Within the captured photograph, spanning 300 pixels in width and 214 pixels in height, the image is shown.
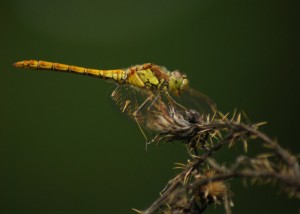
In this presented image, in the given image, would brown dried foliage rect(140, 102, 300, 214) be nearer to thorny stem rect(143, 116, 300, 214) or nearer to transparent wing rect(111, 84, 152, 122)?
thorny stem rect(143, 116, 300, 214)

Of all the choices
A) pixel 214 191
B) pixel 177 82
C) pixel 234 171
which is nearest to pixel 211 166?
pixel 214 191

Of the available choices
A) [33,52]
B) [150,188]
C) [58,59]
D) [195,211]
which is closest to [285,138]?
[150,188]

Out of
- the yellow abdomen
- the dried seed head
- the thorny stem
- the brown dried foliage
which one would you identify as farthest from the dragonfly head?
the dried seed head

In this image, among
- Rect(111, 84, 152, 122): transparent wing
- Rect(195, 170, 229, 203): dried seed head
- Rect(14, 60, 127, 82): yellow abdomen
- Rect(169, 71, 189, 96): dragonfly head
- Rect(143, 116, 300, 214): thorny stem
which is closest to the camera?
Rect(143, 116, 300, 214): thorny stem

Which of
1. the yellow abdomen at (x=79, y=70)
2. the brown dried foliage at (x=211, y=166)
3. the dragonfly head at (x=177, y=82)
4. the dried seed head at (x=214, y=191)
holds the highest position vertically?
the yellow abdomen at (x=79, y=70)

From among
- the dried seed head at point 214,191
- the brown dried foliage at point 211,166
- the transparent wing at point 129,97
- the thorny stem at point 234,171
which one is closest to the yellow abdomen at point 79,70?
the transparent wing at point 129,97

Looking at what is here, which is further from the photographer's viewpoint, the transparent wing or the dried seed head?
the transparent wing

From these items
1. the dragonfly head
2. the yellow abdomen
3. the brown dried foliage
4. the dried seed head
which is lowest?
the dried seed head

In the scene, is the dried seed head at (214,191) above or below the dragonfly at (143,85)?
below

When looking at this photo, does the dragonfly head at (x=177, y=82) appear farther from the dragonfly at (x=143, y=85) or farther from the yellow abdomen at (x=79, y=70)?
the yellow abdomen at (x=79, y=70)
